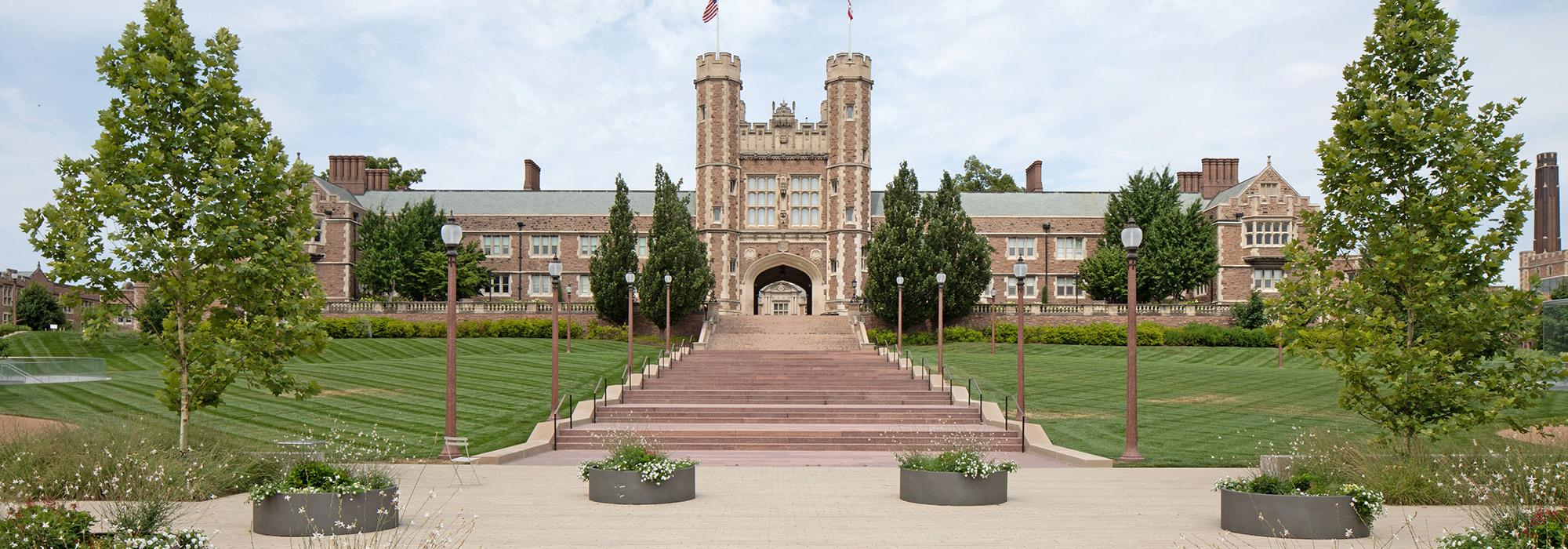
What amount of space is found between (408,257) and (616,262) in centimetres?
1145

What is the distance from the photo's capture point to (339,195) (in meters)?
58.1

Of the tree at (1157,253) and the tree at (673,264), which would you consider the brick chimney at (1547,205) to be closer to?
the tree at (1157,253)

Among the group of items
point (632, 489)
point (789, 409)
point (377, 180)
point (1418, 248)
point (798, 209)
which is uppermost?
point (377, 180)

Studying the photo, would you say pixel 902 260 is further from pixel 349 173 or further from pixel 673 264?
pixel 349 173

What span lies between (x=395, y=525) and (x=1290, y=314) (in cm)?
1136

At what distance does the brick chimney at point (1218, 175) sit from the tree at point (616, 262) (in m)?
33.4

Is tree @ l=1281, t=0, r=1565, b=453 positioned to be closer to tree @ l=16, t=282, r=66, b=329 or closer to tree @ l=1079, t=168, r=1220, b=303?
tree @ l=1079, t=168, r=1220, b=303

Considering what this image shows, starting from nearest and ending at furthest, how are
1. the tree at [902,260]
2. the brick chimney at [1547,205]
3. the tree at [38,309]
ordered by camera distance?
the tree at [902,260] → the tree at [38,309] → the brick chimney at [1547,205]

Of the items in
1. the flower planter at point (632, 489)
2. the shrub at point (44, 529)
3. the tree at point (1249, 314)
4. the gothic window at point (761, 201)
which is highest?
the gothic window at point (761, 201)

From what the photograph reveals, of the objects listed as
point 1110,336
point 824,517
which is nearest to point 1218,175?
point 1110,336

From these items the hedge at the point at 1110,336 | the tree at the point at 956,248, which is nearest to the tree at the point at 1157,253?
the hedge at the point at 1110,336

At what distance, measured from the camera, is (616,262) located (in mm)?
48312

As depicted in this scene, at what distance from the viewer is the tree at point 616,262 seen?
158 ft

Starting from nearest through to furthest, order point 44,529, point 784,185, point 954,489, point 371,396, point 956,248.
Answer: point 44,529, point 954,489, point 371,396, point 956,248, point 784,185
